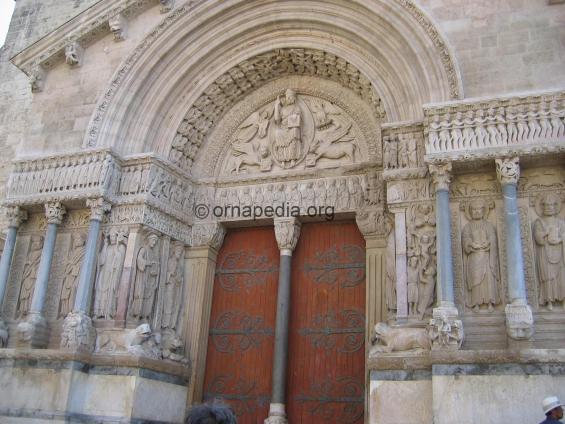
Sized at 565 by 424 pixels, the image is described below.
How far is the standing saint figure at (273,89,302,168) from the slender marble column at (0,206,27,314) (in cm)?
425

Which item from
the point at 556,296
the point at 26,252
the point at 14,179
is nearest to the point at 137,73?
the point at 14,179

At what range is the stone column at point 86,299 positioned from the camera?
28.6 ft

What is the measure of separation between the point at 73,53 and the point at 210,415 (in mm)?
8921

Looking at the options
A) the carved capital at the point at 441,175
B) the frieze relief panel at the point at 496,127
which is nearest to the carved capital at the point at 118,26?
the frieze relief panel at the point at 496,127

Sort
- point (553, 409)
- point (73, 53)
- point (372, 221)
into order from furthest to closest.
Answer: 1. point (73, 53)
2. point (372, 221)
3. point (553, 409)

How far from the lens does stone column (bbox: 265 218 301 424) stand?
9109 millimetres

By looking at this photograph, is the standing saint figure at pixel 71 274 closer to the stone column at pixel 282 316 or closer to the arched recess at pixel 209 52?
the arched recess at pixel 209 52

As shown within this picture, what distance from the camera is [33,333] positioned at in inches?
358

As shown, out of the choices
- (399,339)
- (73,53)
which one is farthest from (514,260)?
(73,53)

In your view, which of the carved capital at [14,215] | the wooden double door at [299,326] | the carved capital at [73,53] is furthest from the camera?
the carved capital at [73,53]

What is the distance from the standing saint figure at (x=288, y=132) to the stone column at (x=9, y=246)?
14.0 ft

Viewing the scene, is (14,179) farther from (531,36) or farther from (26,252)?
(531,36)

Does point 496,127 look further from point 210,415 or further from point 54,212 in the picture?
point 54,212

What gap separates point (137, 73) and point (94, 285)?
137 inches
